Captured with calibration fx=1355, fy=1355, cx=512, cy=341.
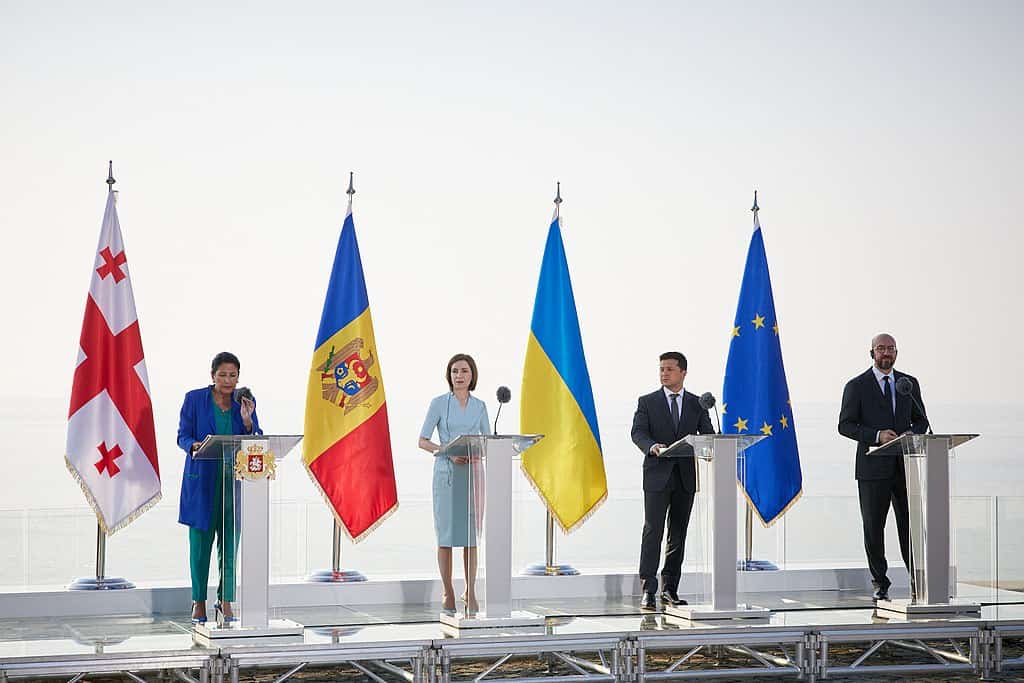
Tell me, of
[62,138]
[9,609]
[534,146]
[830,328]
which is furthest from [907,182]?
[9,609]

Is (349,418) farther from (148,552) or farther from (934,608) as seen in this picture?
(934,608)

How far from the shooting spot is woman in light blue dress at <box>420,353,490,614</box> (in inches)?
213

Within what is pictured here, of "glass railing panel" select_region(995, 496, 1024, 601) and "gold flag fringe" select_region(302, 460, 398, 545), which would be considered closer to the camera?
"glass railing panel" select_region(995, 496, 1024, 601)

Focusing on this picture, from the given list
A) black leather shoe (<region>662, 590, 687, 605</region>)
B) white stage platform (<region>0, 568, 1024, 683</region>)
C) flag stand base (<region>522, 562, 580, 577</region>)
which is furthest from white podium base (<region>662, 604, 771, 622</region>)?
flag stand base (<region>522, 562, 580, 577</region>)

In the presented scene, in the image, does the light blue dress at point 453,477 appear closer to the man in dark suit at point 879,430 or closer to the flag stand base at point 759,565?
the man in dark suit at point 879,430

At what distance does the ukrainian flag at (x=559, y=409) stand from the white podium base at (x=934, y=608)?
66.3 inches

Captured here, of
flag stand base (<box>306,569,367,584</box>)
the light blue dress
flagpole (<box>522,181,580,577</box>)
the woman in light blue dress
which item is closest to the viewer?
the woman in light blue dress

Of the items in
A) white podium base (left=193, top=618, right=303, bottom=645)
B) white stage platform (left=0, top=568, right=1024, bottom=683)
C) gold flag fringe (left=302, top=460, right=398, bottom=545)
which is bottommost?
white stage platform (left=0, top=568, right=1024, bottom=683)

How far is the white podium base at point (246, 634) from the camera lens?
504 cm

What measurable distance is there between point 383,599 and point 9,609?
177 centimetres

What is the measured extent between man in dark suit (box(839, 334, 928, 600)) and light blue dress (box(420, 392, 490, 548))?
1780mm

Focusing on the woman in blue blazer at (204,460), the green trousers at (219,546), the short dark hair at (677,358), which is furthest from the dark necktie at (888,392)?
the green trousers at (219,546)

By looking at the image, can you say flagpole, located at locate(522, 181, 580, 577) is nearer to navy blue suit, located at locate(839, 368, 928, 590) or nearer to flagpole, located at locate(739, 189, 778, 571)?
flagpole, located at locate(739, 189, 778, 571)

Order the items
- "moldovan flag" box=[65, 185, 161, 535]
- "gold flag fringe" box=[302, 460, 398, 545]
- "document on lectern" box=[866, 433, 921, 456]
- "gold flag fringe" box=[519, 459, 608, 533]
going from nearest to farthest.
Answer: "document on lectern" box=[866, 433, 921, 456]
"moldovan flag" box=[65, 185, 161, 535]
"gold flag fringe" box=[302, 460, 398, 545]
"gold flag fringe" box=[519, 459, 608, 533]
